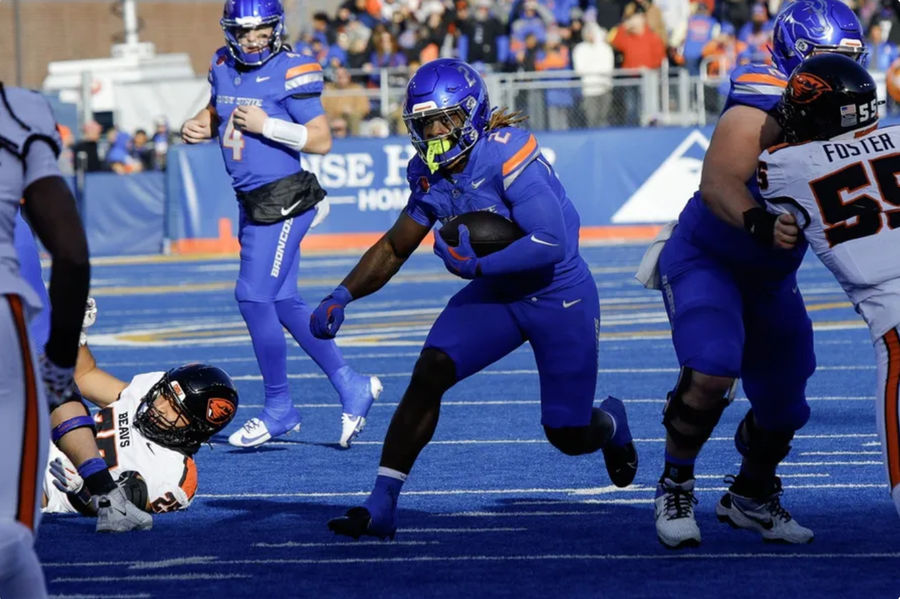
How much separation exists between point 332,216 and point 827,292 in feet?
27.0

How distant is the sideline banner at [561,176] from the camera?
21094mm

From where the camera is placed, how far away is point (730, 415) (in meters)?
8.98

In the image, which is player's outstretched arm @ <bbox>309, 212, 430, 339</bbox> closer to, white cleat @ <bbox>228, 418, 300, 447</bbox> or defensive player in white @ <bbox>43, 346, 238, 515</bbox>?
defensive player in white @ <bbox>43, 346, 238, 515</bbox>

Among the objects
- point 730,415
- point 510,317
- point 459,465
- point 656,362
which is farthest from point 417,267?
point 510,317

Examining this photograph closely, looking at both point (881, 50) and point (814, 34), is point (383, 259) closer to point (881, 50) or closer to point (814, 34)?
point (814, 34)

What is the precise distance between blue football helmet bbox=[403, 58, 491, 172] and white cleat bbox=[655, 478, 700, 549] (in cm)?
132

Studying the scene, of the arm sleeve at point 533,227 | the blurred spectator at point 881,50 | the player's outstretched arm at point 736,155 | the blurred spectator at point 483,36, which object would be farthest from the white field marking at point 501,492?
the blurred spectator at point 483,36

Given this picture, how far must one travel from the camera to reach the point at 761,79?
17.6ft

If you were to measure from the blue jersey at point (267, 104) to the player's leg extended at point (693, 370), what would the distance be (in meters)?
3.14

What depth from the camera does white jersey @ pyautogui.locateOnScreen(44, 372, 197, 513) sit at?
20.9ft

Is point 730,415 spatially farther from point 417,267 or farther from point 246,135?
point 417,267

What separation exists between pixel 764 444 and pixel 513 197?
1.20 meters

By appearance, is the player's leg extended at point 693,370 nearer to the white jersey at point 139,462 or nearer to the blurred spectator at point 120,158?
the white jersey at point 139,462

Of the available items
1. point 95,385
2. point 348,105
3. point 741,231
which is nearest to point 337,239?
point 348,105
